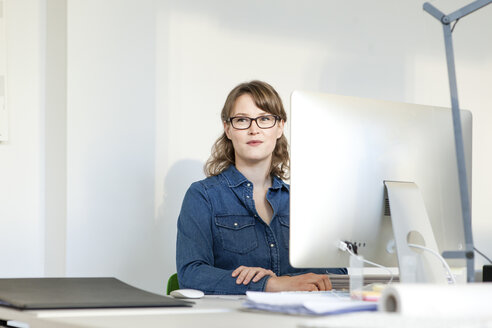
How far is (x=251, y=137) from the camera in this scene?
7.45 ft

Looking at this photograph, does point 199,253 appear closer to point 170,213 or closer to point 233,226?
point 233,226

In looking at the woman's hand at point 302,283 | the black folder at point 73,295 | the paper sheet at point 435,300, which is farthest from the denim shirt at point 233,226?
the paper sheet at point 435,300

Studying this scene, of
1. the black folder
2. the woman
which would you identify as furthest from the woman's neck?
the black folder

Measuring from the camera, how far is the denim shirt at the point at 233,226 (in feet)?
7.14

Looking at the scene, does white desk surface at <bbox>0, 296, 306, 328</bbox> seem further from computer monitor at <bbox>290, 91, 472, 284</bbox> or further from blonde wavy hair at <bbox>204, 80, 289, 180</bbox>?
blonde wavy hair at <bbox>204, 80, 289, 180</bbox>

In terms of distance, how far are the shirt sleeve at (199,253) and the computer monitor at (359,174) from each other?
0.43 meters

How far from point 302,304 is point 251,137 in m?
1.14

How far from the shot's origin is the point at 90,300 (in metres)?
1.29

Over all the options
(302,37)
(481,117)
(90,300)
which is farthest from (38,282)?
(481,117)

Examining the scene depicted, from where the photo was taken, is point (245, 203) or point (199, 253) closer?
point (199, 253)

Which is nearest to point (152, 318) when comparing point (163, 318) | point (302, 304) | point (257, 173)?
point (163, 318)

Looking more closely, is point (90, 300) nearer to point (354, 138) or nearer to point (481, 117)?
point (354, 138)

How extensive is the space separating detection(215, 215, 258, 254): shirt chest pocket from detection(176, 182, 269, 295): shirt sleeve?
4 cm

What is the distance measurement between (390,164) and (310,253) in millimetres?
272
